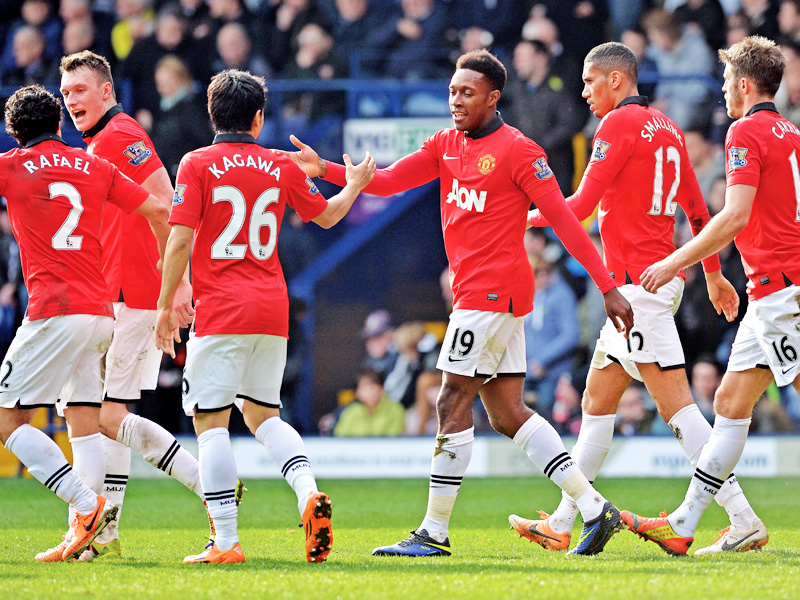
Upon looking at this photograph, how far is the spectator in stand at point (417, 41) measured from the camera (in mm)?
11938

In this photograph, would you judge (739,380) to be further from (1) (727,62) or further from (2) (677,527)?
(1) (727,62)

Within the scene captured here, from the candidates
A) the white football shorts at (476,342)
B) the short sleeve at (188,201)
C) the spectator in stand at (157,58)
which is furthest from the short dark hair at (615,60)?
the spectator in stand at (157,58)

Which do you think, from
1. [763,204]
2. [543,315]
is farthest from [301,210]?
[543,315]

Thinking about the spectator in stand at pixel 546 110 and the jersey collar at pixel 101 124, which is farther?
the spectator in stand at pixel 546 110

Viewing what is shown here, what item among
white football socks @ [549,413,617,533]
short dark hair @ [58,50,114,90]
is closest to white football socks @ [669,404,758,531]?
white football socks @ [549,413,617,533]

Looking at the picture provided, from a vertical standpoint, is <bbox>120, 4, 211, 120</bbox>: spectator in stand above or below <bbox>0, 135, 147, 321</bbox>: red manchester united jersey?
above

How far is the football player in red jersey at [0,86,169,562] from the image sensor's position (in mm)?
4625

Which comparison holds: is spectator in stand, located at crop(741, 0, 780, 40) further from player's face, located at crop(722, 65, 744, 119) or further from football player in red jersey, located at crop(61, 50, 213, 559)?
football player in red jersey, located at crop(61, 50, 213, 559)

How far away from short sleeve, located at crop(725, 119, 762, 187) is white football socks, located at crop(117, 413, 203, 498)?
9.96 ft

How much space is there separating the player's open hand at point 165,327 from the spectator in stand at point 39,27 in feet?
27.7

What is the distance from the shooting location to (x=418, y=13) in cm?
1204

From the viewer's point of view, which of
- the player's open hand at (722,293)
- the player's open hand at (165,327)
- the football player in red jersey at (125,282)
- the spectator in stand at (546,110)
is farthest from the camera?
the spectator in stand at (546,110)

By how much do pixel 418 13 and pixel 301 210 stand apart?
311 inches

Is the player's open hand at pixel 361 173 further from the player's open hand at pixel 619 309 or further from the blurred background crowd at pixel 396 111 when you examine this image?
the blurred background crowd at pixel 396 111
